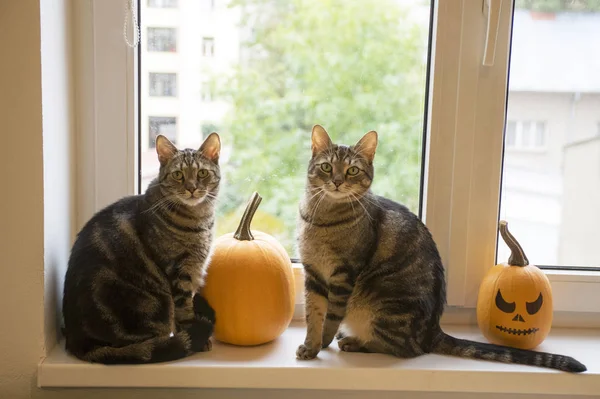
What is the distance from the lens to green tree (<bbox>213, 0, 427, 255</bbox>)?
1.66 m

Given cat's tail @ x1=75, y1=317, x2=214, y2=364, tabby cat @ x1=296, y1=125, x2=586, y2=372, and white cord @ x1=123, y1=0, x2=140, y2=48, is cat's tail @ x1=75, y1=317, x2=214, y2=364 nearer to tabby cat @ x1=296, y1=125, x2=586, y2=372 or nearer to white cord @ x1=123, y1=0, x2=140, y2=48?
tabby cat @ x1=296, y1=125, x2=586, y2=372

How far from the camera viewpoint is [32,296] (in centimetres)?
138

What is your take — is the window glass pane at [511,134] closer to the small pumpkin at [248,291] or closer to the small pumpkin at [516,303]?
the small pumpkin at [516,303]

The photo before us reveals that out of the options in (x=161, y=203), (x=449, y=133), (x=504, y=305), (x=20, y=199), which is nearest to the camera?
(x=20, y=199)

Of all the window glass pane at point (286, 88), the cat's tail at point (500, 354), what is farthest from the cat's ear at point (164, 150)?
the cat's tail at point (500, 354)

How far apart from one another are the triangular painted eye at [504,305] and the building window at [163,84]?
1066mm

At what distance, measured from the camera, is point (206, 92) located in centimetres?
170

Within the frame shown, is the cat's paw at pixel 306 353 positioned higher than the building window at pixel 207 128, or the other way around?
the building window at pixel 207 128

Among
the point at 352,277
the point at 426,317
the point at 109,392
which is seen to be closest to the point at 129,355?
the point at 109,392

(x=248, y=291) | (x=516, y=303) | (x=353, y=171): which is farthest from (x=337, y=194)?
(x=516, y=303)

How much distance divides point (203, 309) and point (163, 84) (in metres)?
0.65

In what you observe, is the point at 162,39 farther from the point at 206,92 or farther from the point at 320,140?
the point at 320,140

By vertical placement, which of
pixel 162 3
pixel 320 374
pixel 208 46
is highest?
pixel 162 3

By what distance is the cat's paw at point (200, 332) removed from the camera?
4.74ft
